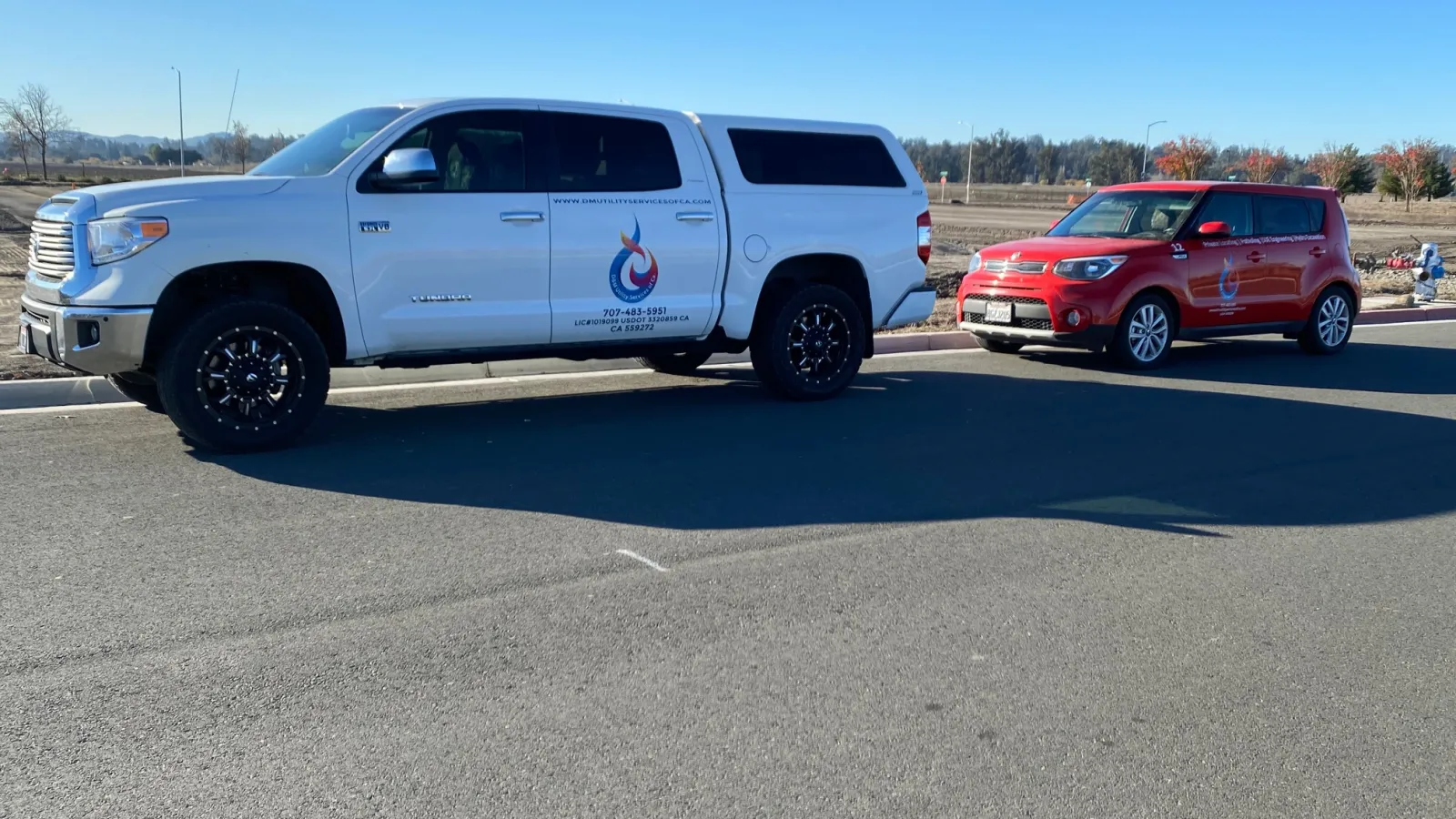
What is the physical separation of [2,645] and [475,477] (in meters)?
2.76

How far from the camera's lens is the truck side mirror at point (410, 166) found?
704cm

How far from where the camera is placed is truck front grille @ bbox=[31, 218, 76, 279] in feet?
22.0

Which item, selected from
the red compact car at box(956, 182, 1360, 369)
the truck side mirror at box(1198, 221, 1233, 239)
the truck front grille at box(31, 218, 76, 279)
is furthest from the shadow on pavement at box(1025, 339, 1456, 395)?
the truck front grille at box(31, 218, 76, 279)

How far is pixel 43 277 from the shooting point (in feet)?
22.7

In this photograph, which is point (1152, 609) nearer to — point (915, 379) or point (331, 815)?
point (331, 815)

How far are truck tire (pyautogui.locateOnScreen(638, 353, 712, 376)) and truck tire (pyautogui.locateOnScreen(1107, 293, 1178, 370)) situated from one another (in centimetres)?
399

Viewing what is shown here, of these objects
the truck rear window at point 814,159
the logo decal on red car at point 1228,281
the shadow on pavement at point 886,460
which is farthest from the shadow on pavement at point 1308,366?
the truck rear window at point 814,159

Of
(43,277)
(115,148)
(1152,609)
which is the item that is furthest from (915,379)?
(115,148)

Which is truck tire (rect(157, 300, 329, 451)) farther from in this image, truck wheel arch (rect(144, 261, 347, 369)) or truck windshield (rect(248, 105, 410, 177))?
truck windshield (rect(248, 105, 410, 177))

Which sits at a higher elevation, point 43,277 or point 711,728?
point 43,277

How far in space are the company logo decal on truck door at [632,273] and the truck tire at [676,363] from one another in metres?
2.01

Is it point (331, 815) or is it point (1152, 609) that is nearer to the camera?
point (331, 815)

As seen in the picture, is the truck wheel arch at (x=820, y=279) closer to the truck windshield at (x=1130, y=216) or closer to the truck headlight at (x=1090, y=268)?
the truck headlight at (x=1090, y=268)

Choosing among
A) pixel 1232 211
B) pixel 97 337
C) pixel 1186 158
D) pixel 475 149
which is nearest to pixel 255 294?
pixel 97 337
